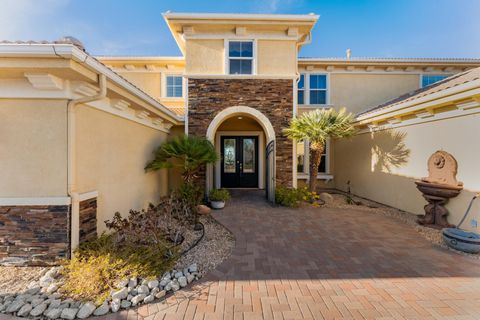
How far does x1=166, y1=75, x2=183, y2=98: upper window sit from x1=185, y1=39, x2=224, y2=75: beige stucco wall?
119 inches

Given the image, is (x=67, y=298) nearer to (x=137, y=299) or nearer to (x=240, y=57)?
(x=137, y=299)

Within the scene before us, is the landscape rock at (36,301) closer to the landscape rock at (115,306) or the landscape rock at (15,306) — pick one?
the landscape rock at (15,306)

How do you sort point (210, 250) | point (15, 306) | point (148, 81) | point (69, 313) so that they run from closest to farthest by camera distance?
point (69, 313), point (15, 306), point (210, 250), point (148, 81)

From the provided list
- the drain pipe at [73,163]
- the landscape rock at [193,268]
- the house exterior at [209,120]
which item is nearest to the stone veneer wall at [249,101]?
the house exterior at [209,120]

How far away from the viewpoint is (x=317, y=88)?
1125 centimetres

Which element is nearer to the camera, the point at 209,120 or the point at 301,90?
the point at 209,120

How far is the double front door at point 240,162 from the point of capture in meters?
11.2

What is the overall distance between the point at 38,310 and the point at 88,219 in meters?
1.66

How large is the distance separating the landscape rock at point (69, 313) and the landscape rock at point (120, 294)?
425 millimetres

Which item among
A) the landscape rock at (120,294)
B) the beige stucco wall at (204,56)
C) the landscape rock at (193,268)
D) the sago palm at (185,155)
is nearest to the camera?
the landscape rock at (120,294)

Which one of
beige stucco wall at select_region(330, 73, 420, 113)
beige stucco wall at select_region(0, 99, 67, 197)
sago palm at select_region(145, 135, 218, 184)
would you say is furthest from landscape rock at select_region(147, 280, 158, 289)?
beige stucco wall at select_region(330, 73, 420, 113)

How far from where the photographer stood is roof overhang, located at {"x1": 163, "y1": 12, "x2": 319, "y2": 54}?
773cm

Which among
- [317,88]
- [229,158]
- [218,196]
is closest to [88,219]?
[218,196]

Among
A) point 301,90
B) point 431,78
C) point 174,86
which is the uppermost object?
point 431,78
